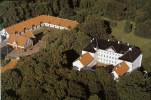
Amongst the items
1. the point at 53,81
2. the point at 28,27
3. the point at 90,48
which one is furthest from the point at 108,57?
the point at 28,27

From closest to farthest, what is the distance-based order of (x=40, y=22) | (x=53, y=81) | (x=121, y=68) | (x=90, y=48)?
1. (x=53, y=81)
2. (x=121, y=68)
3. (x=90, y=48)
4. (x=40, y=22)

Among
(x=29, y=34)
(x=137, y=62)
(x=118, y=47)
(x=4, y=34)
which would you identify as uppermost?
(x=4, y=34)

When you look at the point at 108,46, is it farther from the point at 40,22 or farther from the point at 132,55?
the point at 40,22

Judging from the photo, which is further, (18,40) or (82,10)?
(82,10)

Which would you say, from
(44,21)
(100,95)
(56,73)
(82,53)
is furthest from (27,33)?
(100,95)

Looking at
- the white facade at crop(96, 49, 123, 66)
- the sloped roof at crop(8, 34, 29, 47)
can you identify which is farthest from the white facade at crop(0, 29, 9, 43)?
the white facade at crop(96, 49, 123, 66)

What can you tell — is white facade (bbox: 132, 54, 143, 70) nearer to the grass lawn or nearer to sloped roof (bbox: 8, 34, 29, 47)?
the grass lawn

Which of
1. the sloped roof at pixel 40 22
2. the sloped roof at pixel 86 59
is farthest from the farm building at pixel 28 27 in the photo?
the sloped roof at pixel 86 59
